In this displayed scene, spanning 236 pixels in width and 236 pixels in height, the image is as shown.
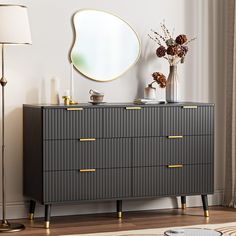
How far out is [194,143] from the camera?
515 cm

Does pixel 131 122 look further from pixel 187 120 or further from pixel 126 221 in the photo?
pixel 126 221

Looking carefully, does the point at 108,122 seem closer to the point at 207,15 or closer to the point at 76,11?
the point at 76,11

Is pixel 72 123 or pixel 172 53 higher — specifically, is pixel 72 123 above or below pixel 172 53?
below

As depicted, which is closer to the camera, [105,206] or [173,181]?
[173,181]

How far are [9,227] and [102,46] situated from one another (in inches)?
61.4

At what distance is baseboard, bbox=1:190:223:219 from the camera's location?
5141 millimetres

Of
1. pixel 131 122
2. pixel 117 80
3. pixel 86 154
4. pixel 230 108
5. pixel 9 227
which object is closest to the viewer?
pixel 9 227

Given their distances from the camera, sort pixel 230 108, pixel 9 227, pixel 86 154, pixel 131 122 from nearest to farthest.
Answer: pixel 9 227
pixel 86 154
pixel 131 122
pixel 230 108

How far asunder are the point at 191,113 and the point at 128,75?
2.08 ft

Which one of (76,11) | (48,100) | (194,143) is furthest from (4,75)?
(194,143)

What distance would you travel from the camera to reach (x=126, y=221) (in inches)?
199

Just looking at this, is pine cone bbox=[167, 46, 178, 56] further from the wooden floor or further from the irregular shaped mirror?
the wooden floor

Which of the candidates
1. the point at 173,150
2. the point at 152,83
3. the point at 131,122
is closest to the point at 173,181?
the point at 173,150

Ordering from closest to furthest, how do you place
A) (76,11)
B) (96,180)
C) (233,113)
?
(96,180) < (76,11) < (233,113)
